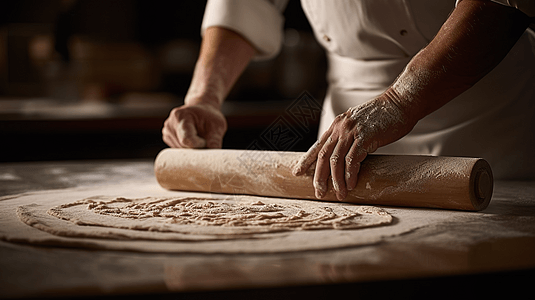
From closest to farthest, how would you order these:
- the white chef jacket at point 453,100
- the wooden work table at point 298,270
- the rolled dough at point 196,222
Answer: the wooden work table at point 298,270 → the rolled dough at point 196,222 → the white chef jacket at point 453,100

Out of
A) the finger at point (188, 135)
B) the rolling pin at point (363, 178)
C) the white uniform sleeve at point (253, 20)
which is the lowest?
the rolling pin at point (363, 178)

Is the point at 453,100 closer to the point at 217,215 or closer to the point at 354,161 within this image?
the point at 354,161

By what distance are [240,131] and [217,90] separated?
1.79 meters

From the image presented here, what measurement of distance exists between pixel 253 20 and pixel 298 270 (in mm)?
1181

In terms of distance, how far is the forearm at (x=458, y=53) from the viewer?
1018 mm

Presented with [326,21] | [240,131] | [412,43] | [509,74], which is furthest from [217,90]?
[240,131]

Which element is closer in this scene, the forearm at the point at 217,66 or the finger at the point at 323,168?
the finger at the point at 323,168

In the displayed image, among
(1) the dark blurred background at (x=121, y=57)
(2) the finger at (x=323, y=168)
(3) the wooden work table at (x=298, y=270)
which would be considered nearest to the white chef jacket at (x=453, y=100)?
(2) the finger at (x=323, y=168)

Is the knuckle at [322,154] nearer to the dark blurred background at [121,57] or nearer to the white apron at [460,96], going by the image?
the white apron at [460,96]

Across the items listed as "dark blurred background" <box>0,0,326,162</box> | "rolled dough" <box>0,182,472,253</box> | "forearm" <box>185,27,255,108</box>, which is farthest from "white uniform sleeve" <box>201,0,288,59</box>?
"dark blurred background" <box>0,0,326,162</box>

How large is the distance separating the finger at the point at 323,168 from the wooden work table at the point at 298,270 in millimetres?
279

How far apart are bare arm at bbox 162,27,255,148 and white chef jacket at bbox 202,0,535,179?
0.90ft

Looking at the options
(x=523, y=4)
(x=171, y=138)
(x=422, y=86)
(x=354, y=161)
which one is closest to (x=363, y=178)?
(x=354, y=161)

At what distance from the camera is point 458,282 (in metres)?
0.58
